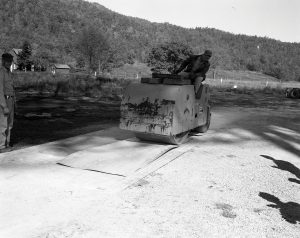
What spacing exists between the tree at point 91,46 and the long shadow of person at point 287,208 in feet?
182

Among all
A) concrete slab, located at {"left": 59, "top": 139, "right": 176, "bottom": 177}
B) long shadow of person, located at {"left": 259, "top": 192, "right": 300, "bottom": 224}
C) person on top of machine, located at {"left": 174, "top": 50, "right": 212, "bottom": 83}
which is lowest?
long shadow of person, located at {"left": 259, "top": 192, "right": 300, "bottom": 224}

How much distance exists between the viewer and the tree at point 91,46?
59.9 metres

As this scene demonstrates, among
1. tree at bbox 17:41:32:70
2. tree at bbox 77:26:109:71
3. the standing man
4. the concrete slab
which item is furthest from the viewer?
tree at bbox 17:41:32:70

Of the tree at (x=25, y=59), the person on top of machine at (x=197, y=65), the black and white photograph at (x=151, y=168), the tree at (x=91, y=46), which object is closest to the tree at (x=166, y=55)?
the tree at (x=91, y=46)

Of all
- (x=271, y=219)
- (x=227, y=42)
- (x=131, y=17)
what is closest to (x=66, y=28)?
(x=131, y=17)

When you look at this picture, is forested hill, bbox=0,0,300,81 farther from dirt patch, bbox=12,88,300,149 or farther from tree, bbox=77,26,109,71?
dirt patch, bbox=12,88,300,149

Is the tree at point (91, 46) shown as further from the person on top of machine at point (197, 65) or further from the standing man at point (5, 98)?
the standing man at point (5, 98)

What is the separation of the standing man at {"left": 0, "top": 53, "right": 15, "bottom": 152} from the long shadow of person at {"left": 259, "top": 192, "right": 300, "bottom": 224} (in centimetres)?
454

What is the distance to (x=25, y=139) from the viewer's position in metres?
8.64

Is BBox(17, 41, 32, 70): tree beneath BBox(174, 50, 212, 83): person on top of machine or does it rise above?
above

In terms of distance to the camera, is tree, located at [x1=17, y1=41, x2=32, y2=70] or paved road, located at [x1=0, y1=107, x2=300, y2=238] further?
tree, located at [x1=17, y1=41, x2=32, y2=70]

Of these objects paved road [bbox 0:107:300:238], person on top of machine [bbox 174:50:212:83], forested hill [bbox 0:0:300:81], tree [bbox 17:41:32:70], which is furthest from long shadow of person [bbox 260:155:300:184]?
forested hill [bbox 0:0:300:81]

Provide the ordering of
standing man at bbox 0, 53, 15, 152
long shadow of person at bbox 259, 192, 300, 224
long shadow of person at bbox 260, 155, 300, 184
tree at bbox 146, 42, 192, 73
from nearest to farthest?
long shadow of person at bbox 259, 192, 300, 224
long shadow of person at bbox 260, 155, 300, 184
standing man at bbox 0, 53, 15, 152
tree at bbox 146, 42, 192, 73

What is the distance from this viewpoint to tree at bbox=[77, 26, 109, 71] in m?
59.9
